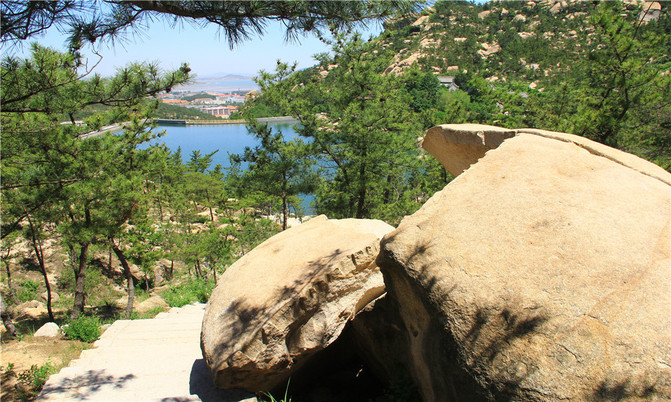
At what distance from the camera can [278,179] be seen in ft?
50.3

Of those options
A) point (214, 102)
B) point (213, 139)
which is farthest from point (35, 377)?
point (214, 102)

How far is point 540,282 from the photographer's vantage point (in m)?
2.76

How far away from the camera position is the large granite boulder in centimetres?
239

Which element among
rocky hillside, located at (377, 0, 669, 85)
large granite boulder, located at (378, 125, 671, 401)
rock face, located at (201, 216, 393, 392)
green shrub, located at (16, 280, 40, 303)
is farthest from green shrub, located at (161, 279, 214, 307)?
rocky hillside, located at (377, 0, 669, 85)

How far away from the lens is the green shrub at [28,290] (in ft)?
58.5

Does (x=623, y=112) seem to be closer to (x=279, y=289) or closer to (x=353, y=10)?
(x=353, y=10)

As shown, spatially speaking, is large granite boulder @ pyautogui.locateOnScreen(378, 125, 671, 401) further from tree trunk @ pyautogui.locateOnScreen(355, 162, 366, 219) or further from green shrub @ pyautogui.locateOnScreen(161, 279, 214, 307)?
tree trunk @ pyautogui.locateOnScreen(355, 162, 366, 219)

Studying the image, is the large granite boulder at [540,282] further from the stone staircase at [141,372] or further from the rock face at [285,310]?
the stone staircase at [141,372]

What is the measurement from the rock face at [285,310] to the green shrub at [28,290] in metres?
18.3

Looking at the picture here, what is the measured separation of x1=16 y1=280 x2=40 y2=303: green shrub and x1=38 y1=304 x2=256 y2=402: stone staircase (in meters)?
16.1

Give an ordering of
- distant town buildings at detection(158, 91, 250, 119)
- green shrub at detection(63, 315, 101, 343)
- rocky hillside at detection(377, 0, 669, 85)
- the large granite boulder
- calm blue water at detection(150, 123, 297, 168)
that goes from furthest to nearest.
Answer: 1. distant town buildings at detection(158, 91, 250, 119)
2. rocky hillside at detection(377, 0, 669, 85)
3. calm blue water at detection(150, 123, 297, 168)
4. green shrub at detection(63, 315, 101, 343)
5. the large granite boulder

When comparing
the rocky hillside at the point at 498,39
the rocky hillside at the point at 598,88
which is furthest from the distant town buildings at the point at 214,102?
the rocky hillside at the point at 598,88

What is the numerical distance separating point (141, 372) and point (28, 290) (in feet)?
61.9

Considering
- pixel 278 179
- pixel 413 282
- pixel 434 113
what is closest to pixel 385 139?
pixel 278 179
